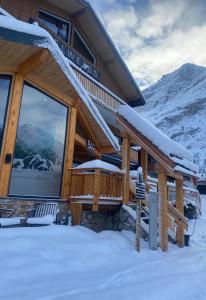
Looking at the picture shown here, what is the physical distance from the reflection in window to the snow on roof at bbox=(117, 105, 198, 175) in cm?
864

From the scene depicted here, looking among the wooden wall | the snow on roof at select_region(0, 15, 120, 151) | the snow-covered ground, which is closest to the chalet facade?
the snow on roof at select_region(0, 15, 120, 151)

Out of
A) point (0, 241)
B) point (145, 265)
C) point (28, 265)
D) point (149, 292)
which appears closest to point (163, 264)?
point (145, 265)

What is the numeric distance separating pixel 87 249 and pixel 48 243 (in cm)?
80

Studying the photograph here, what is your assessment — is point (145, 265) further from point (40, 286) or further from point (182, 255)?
point (40, 286)

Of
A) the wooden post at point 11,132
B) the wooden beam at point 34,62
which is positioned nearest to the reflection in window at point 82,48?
the wooden beam at point 34,62

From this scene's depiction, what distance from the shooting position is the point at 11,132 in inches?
282

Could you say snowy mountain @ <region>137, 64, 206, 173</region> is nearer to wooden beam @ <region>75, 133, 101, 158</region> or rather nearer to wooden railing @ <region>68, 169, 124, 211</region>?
wooden beam @ <region>75, 133, 101, 158</region>

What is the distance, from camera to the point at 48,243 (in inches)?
213

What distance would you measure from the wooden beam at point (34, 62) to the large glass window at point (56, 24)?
7.74 metres

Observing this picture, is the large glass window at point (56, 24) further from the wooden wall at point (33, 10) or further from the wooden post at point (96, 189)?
the wooden post at point (96, 189)

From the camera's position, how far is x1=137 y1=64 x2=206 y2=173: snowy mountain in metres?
65.0

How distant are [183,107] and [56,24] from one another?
7178 centimetres

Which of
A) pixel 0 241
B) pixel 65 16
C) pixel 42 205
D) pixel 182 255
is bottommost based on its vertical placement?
pixel 182 255

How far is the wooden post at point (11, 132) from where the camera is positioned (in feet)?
22.7
